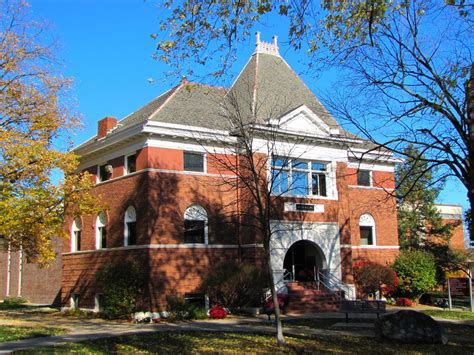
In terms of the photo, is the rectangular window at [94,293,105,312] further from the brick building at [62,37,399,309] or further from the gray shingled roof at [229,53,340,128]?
the gray shingled roof at [229,53,340,128]

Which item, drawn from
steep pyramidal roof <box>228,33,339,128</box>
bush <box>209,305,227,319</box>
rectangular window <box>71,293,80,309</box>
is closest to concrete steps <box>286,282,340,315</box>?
bush <box>209,305,227,319</box>

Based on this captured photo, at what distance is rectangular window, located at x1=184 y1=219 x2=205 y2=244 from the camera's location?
2575cm

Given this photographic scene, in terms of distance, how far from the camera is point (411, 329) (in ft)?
48.9

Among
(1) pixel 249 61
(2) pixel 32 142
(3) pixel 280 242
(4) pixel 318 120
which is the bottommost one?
(3) pixel 280 242

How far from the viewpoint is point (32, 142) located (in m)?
23.1

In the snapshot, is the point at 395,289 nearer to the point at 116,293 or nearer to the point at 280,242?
the point at 280,242

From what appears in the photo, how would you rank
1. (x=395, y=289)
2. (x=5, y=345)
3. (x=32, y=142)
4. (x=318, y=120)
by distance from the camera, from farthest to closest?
(x=395, y=289)
(x=318, y=120)
(x=32, y=142)
(x=5, y=345)

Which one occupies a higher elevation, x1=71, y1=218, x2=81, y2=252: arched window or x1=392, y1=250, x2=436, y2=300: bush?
x1=71, y1=218, x2=81, y2=252: arched window

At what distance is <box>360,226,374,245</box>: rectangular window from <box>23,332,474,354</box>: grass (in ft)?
55.1

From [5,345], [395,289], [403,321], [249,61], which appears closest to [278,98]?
[249,61]

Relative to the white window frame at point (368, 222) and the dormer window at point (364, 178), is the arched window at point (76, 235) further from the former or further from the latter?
the dormer window at point (364, 178)

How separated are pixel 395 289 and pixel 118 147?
54.6 feet

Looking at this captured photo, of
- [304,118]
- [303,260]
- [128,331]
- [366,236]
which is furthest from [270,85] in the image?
[128,331]

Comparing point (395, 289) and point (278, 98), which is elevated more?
point (278, 98)
